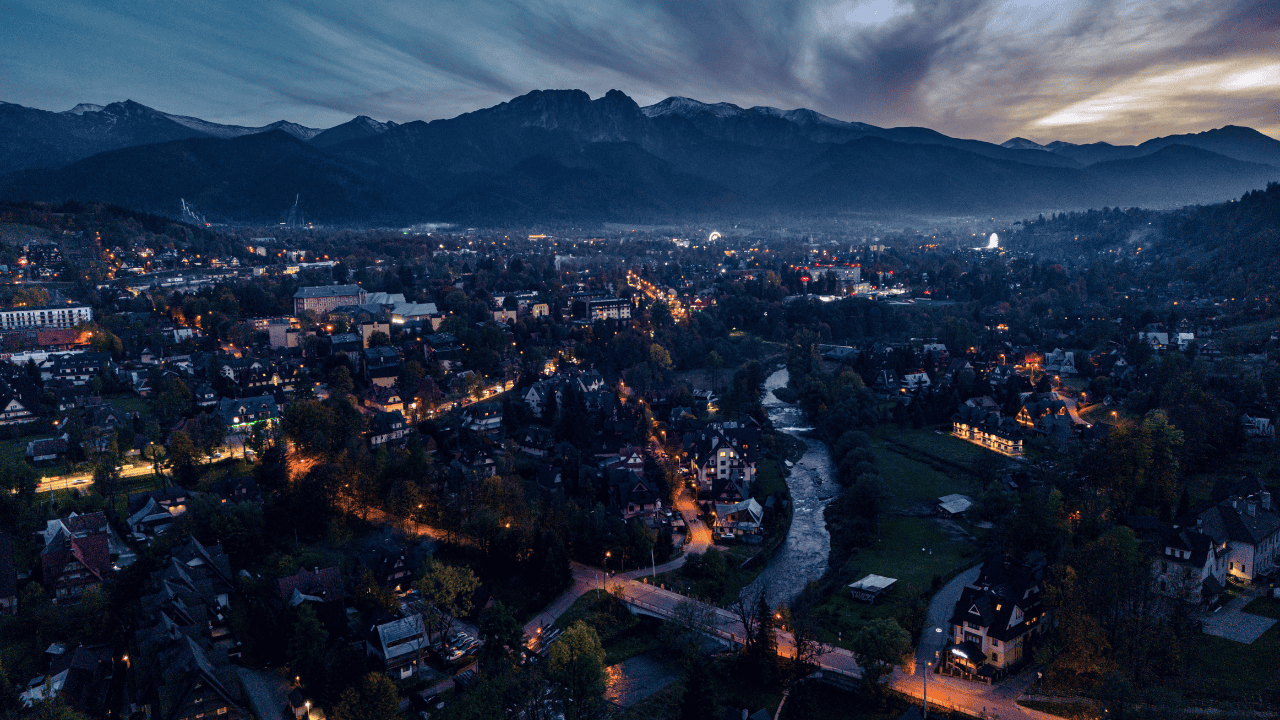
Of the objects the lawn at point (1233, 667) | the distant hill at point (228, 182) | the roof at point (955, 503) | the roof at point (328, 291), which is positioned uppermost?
the distant hill at point (228, 182)

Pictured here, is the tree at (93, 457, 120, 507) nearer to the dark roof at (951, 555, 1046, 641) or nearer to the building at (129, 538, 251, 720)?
the building at (129, 538, 251, 720)

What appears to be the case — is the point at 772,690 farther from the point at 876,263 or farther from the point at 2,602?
the point at 876,263

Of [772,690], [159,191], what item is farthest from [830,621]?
[159,191]

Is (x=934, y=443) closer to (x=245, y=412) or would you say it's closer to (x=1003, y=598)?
(x=1003, y=598)

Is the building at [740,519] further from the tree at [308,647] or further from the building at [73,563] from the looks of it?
the building at [73,563]

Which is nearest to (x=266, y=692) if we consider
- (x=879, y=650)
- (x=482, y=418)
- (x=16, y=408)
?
(x=879, y=650)

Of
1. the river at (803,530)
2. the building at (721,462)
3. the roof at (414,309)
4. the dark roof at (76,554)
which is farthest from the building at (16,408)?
the river at (803,530)
